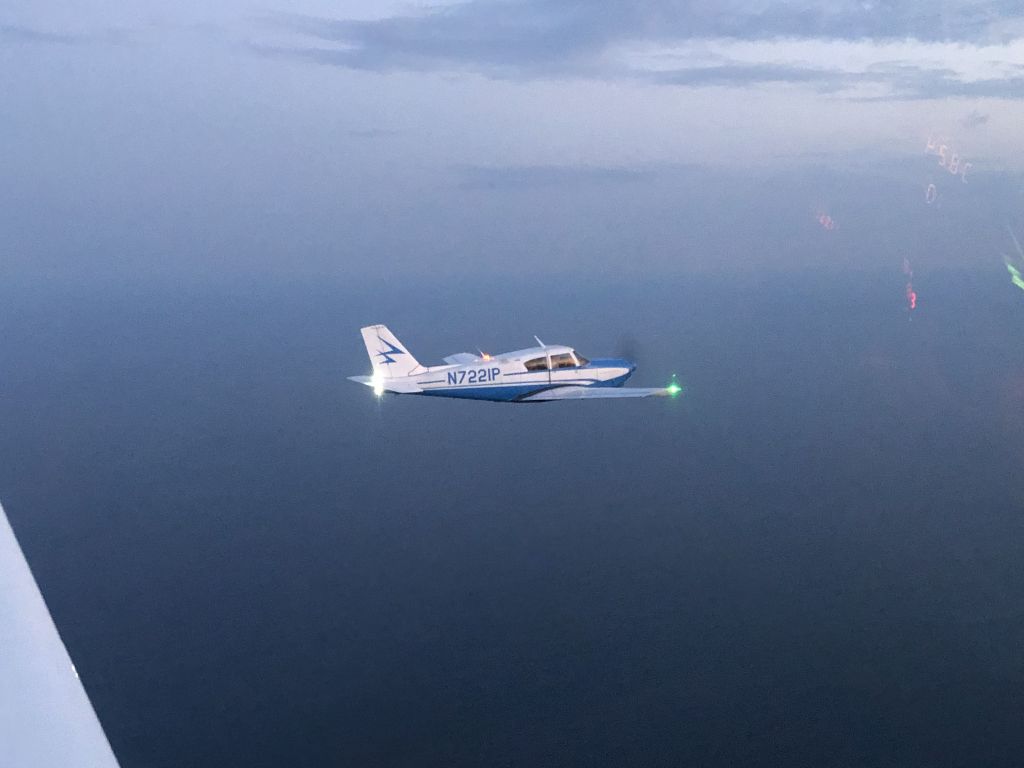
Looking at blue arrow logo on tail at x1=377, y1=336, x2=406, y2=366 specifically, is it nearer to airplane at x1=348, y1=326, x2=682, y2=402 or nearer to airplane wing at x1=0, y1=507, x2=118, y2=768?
airplane at x1=348, y1=326, x2=682, y2=402

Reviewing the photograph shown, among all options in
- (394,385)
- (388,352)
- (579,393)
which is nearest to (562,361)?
(579,393)

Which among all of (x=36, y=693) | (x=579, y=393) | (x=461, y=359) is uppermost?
(x=461, y=359)

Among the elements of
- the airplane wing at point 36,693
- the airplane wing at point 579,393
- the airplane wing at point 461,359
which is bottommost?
the airplane wing at point 36,693

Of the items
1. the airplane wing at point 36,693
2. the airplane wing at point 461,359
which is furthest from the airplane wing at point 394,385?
the airplane wing at point 36,693

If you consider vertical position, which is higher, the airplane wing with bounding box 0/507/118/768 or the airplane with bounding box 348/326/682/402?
the airplane with bounding box 348/326/682/402

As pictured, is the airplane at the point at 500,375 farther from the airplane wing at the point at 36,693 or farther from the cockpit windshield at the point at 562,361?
the airplane wing at the point at 36,693

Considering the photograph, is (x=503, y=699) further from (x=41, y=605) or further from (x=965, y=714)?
(x=41, y=605)

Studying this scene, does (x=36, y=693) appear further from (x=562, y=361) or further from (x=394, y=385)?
(x=562, y=361)

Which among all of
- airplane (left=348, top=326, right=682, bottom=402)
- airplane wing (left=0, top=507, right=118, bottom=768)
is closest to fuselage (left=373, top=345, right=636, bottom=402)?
airplane (left=348, top=326, right=682, bottom=402)

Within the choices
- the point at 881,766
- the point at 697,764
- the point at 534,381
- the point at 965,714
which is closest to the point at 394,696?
the point at 697,764
